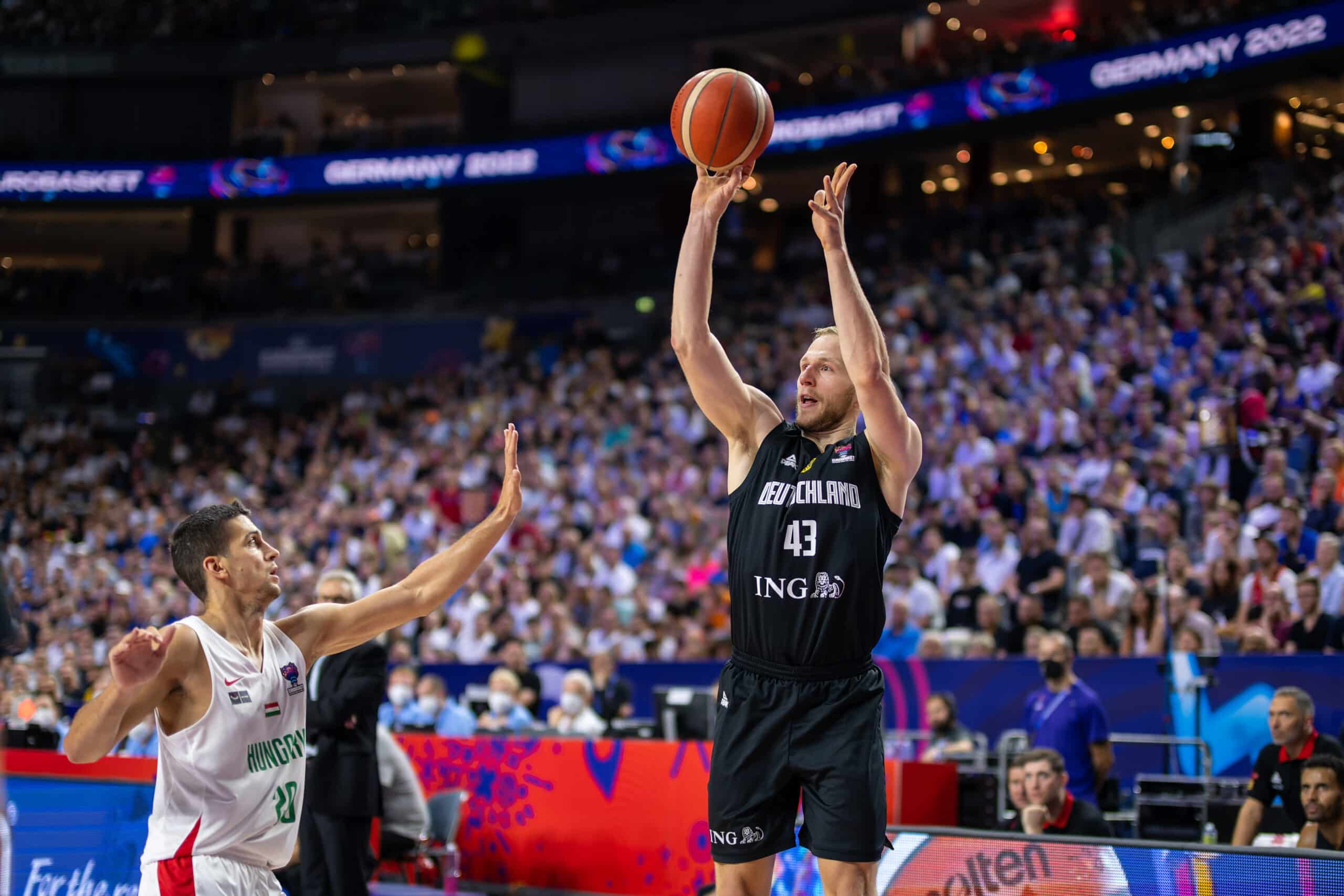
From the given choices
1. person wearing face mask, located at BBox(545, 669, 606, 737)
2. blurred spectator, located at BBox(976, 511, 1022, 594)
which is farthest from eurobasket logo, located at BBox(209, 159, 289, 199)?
person wearing face mask, located at BBox(545, 669, 606, 737)

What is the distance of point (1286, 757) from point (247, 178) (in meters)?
27.5

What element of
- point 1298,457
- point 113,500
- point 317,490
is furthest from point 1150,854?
point 113,500

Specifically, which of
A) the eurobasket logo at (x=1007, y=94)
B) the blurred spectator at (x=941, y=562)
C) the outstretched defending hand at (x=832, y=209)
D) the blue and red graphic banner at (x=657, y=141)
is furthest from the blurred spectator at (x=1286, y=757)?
the eurobasket logo at (x=1007, y=94)

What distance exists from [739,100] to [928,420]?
12926 mm

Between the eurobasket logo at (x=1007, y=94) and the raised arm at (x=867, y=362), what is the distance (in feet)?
62.1

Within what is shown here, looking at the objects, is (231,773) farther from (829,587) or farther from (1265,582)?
(1265,582)

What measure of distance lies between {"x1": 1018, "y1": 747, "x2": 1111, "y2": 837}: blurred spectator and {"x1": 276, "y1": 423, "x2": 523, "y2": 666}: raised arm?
391cm

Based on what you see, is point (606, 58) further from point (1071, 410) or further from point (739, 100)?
point (739, 100)

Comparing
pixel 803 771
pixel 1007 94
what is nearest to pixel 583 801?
pixel 803 771

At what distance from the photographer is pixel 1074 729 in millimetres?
9023

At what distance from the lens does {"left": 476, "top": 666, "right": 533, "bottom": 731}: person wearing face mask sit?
1220cm

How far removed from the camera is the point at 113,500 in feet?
83.4

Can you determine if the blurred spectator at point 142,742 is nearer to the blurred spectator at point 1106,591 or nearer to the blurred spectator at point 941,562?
the blurred spectator at point 941,562

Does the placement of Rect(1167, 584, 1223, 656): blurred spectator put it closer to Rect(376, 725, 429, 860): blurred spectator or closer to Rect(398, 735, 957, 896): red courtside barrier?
Rect(398, 735, 957, 896): red courtside barrier
